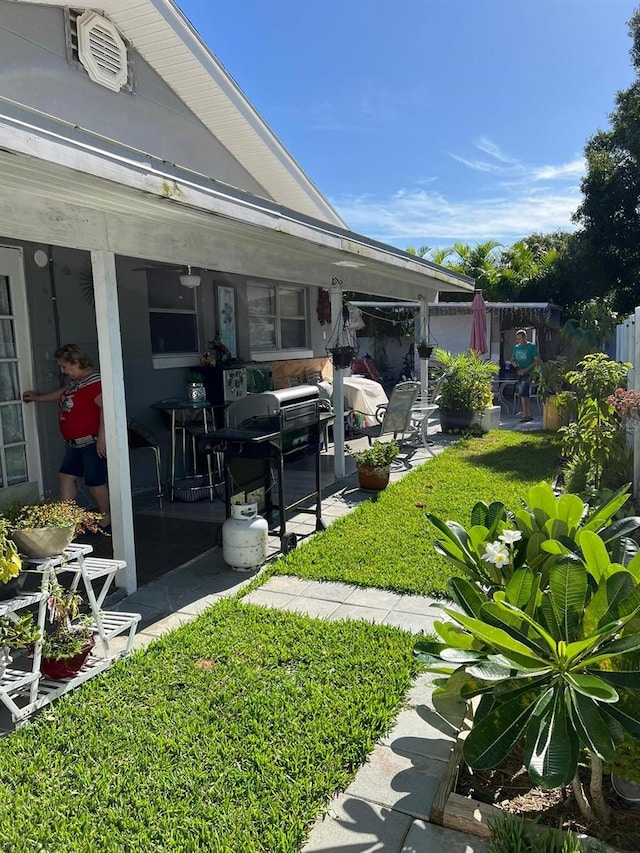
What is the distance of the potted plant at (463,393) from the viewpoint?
1073cm

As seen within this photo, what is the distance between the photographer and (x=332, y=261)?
6.80 metres

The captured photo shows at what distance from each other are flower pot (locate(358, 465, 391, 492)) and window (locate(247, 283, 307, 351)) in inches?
122

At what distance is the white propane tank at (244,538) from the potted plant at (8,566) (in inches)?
73.3

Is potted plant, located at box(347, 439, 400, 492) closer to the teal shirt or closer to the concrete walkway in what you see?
the concrete walkway

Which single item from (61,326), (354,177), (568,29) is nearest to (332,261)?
(61,326)

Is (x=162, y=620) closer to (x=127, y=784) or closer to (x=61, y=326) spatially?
(x=127, y=784)

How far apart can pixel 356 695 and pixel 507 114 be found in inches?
649

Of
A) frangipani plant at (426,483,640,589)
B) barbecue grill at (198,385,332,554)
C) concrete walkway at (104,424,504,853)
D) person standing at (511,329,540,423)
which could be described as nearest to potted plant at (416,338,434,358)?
person standing at (511,329,540,423)

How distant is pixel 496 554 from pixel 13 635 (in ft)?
7.12

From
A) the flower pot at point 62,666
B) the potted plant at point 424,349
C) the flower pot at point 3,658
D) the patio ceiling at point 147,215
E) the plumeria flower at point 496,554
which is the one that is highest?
the patio ceiling at point 147,215

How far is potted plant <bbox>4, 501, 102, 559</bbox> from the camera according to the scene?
3.01 m

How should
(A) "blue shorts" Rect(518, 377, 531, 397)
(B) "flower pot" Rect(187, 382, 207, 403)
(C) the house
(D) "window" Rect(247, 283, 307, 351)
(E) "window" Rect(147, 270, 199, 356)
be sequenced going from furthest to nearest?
(A) "blue shorts" Rect(518, 377, 531, 397), (D) "window" Rect(247, 283, 307, 351), (E) "window" Rect(147, 270, 199, 356), (B) "flower pot" Rect(187, 382, 207, 403), (C) the house

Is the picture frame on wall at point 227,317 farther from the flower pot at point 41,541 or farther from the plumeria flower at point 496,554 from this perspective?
the plumeria flower at point 496,554

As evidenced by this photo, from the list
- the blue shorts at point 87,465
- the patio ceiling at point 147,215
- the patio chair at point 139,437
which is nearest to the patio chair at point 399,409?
the patio ceiling at point 147,215
